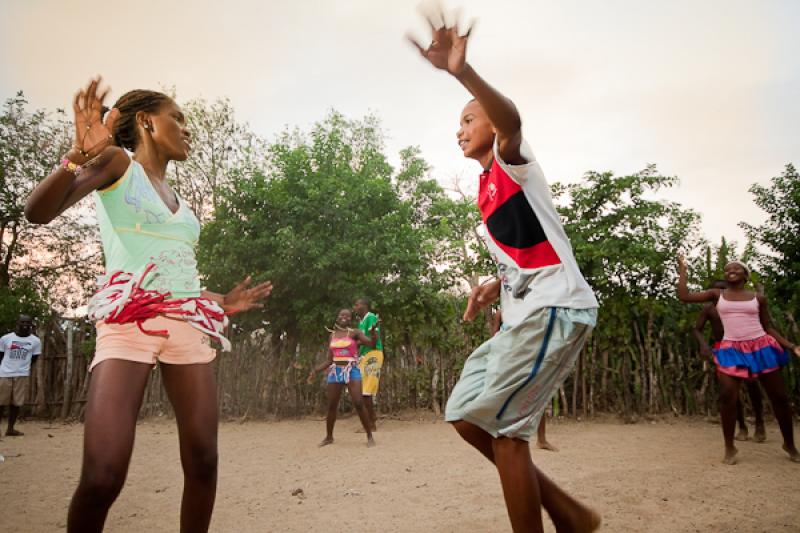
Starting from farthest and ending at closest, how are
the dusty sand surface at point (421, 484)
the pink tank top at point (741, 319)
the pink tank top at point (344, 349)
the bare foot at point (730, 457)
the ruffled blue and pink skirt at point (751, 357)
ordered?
the pink tank top at point (344, 349), the pink tank top at point (741, 319), the ruffled blue and pink skirt at point (751, 357), the bare foot at point (730, 457), the dusty sand surface at point (421, 484)

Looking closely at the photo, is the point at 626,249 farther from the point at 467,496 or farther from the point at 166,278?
the point at 166,278

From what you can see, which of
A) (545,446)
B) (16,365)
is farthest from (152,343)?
(16,365)

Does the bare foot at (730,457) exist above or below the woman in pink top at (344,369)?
below

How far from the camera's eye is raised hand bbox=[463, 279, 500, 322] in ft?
8.53

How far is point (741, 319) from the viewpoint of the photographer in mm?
5422

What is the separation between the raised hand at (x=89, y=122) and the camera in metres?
1.87

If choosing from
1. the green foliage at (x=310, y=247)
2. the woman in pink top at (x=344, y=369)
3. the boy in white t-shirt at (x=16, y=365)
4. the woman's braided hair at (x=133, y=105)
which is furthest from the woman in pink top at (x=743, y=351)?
the boy in white t-shirt at (x=16, y=365)

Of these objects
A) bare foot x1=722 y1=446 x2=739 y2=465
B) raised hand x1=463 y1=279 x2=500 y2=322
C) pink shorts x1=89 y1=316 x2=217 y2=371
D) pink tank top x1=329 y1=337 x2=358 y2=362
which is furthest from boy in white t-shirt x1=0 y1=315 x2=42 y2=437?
bare foot x1=722 y1=446 x2=739 y2=465

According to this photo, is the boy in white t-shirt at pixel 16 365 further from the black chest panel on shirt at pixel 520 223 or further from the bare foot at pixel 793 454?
the bare foot at pixel 793 454

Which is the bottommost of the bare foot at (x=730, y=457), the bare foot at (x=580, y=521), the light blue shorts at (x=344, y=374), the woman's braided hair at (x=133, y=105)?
the bare foot at (x=730, y=457)

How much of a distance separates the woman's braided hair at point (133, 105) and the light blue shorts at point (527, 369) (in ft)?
6.00

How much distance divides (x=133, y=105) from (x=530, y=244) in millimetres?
1840

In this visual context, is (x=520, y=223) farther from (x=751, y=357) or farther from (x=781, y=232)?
(x=781, y=232)

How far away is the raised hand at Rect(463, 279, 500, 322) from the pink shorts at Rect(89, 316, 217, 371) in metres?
1.26
